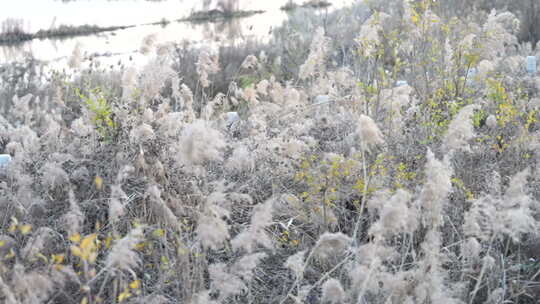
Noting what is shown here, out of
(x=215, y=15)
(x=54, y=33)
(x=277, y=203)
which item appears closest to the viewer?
(x=277, y=203)

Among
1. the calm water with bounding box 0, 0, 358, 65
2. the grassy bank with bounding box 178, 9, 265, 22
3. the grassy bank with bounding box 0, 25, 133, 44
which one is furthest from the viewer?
the grassy bank with bounding box 178, 9, 265, 22

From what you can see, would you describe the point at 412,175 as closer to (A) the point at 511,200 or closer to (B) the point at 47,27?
(A) the point at 511,200

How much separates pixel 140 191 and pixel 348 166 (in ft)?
3.96

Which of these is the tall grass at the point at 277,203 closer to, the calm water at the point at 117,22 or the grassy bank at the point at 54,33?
the calm water at the point at 117,22

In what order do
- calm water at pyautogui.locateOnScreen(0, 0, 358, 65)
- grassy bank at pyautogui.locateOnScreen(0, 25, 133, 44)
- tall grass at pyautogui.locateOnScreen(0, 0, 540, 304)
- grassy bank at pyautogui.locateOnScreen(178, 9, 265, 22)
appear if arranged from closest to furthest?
tall grass at pyautogui.locateOnScreen(0, 0, 540, 304) < calm water at pyautogui.locateOnScreen(0, 0, 358, 65) < grassy bank at pyautogui.locateOnScreen(0, 25, 133, 44) < grassy bank at pyautogui.locateOnScreen(178, 9, 265, 22)

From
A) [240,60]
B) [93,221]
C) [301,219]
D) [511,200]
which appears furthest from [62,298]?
[240,60]

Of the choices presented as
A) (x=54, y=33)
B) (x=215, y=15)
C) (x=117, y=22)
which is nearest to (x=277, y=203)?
(x=54, y=33)

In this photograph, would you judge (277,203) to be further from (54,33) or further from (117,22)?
(117,22)

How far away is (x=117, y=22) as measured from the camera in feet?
62.0

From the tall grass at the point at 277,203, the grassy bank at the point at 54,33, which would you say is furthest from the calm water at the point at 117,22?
the tall grass at the point at 277,203

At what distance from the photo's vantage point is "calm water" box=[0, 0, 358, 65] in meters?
14.1

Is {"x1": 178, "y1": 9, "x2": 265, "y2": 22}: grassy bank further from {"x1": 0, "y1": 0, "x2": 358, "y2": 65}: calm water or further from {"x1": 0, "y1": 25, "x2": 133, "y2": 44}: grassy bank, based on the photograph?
{"x1": 0, "y1": 25, "x2": 133, "y2": 44}: grassy bank

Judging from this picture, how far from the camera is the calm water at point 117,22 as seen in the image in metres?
14.1

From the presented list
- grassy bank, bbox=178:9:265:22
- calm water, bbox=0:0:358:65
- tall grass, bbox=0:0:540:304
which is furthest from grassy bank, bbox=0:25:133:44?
tall grass, bbox=0:0:540:304
